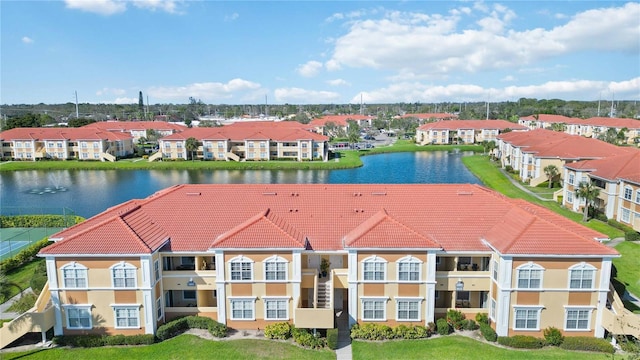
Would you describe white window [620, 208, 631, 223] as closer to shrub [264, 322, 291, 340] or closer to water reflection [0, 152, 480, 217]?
water reflection [0, 152, 480, 217]

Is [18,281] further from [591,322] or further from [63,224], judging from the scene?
[591,322]

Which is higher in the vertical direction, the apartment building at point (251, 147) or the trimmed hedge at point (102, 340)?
the apartment building at point (251, 147)

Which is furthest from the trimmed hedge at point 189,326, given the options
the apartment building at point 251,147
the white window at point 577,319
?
the apartment building at point 251,147

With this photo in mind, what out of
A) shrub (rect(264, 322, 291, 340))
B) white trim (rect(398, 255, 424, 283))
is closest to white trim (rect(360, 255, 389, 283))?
white trim (rect(398, 255, 424, 283))

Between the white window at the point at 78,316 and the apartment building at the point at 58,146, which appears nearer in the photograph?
the white window at the point at 78,316

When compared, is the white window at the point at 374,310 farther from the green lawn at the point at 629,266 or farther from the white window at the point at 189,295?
the green lawn at the point at 629,266
